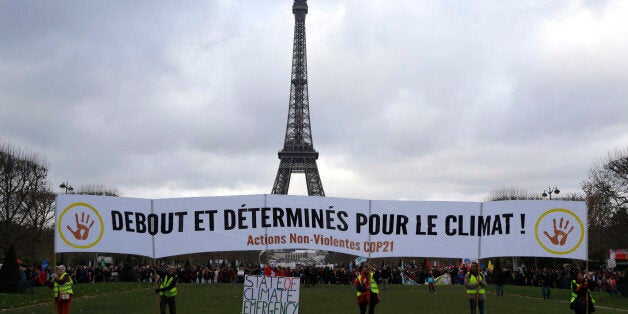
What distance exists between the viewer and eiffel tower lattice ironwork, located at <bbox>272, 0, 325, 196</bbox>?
112m

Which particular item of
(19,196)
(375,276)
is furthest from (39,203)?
(375,276)

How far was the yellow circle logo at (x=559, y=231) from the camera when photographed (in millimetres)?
14641

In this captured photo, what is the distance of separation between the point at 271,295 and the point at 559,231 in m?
6.42

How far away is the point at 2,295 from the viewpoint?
3098 cm

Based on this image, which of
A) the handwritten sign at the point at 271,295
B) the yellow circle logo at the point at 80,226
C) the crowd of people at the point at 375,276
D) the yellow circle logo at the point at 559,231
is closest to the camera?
the yellow circle logo at the point at 80,226

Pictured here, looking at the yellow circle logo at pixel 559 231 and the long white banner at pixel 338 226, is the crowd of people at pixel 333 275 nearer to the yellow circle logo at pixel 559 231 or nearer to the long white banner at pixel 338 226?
the long white banner at pixel 338 226

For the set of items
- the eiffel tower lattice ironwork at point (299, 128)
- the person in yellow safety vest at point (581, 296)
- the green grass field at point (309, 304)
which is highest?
the eiffel tower lattice ironwork at point (299, 128)

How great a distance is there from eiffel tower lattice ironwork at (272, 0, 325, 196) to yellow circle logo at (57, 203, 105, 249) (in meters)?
94.9

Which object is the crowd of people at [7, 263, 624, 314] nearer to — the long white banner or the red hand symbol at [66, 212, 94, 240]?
the long white banner

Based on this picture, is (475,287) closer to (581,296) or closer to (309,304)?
(581,296)

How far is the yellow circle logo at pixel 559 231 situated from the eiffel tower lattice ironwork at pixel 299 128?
94910 mm

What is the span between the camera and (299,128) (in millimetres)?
116312

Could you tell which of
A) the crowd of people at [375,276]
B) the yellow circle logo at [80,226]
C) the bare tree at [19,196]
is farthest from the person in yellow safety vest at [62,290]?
the bare tree at [19,196]

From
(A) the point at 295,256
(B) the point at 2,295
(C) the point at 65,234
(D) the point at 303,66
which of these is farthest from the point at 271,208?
(A) the point at 295,256
